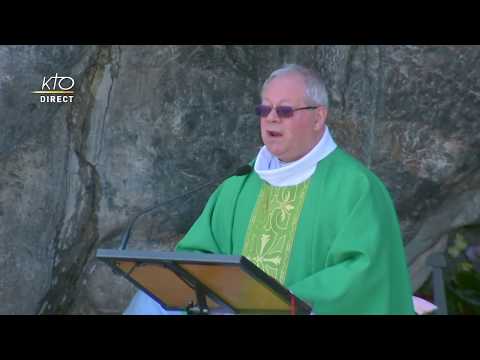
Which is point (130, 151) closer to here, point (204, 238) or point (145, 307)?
point (204, 238)

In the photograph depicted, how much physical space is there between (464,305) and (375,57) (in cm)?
164

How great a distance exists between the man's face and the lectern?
0.99 m

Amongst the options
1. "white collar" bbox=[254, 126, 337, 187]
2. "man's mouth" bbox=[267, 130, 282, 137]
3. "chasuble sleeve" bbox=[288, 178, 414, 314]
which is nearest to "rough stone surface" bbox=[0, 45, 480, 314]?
"white collar" bbox=[254, 126, 337, 187]

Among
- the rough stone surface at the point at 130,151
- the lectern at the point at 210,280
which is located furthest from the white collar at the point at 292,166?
the rough stone surface at the point at 130,151

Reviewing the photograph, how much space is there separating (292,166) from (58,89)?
2.61 metres

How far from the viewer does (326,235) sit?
14.2 feet

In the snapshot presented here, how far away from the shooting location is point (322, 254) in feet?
14.2

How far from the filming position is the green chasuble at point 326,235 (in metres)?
3.92

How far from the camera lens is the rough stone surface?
6.34 metres

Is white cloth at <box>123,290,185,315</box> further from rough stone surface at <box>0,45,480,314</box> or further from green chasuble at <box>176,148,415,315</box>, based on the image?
rough stone surface at <box>0,45,480,314</box>

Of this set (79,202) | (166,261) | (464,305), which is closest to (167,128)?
(79,202)

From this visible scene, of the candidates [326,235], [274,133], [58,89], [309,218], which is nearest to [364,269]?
[326,235]

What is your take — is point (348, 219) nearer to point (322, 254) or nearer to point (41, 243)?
point (322, 254)

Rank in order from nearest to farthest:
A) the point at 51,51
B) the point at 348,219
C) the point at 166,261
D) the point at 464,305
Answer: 1. the point at 166,261
2. the point at 348,219
3. the point at 464,305
4. the point at 51,51
